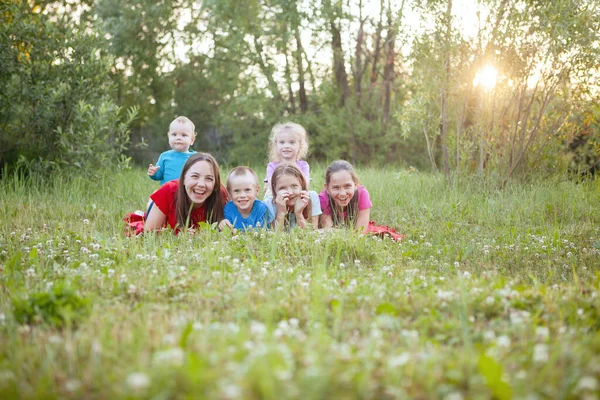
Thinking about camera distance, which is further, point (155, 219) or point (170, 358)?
point (155, 219)

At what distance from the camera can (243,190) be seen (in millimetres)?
6059

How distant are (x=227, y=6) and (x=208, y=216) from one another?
13.5 m

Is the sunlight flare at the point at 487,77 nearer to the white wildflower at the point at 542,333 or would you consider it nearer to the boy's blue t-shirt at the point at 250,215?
the boy's blue t-shirt at the point at 250,215

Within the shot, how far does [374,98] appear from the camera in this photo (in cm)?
1923

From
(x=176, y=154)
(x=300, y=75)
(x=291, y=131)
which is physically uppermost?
(x=300, y=75)

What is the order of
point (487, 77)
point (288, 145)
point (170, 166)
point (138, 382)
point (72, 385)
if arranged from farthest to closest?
1. point (487, 77)
2. point (170, 166)
3. point (288, 145)
4. point (72, 385)
5. point (138, 382)

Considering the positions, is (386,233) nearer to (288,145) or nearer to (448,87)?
(288,145)

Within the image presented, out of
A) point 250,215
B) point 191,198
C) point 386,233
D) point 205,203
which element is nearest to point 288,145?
point 250,215

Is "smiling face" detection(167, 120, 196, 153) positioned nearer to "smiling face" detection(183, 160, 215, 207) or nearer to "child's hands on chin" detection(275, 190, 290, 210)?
"smiling face" detection(183, 160, 215, 207)

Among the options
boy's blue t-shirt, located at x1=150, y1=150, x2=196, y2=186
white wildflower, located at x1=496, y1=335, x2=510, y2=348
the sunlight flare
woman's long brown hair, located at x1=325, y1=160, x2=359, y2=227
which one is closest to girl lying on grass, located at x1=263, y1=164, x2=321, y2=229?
woman's long brown hair, located at x1=325, y1=160, x2=359, y2=227

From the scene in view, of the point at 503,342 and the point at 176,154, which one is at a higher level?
the point at 176,154

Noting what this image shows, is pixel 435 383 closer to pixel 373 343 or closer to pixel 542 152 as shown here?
pixel 373 343

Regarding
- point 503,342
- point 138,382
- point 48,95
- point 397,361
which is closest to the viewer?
point 138,382

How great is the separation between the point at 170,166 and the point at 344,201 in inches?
104
